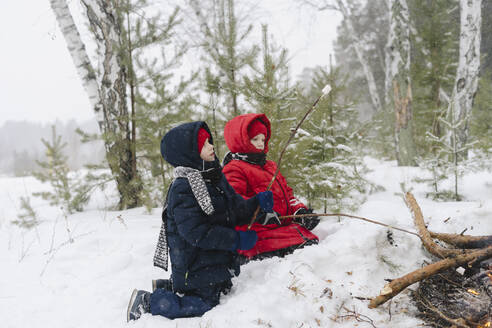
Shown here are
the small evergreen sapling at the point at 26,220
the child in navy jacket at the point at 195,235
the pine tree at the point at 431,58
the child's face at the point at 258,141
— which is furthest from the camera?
the pine tree at the point at 431,58

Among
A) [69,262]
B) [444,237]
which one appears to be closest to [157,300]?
[69,262]

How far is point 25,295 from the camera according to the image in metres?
2.64

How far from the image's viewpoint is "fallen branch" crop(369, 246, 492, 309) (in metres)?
1.88

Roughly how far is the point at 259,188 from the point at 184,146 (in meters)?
1.09

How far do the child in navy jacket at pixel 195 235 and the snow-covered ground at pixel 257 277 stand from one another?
122mm

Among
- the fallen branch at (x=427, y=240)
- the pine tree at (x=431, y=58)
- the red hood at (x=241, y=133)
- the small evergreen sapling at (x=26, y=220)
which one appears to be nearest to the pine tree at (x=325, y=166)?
the red hood at (x=241, y=133)

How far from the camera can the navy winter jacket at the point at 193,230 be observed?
2150 mm

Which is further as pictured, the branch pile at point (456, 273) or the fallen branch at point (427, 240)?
the fallen branch at point (427, 240)

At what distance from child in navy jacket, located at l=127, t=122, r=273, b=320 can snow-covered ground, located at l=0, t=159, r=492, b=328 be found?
122mm

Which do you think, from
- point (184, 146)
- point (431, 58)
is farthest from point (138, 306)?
point (431, 58)

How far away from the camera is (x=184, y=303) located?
7.11ft

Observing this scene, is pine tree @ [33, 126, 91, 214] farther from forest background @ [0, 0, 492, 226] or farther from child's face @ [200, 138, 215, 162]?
child's face @ [200, 138, 215, 162]

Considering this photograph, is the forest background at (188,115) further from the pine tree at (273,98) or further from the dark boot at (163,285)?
the dark boot at (163,285)

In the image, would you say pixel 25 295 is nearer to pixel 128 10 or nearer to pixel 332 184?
pixel 332 184
